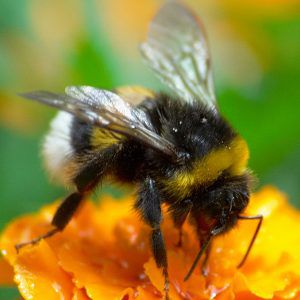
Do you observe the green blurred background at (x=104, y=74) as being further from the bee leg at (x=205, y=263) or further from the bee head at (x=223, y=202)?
the bee head at (x=223, y=202)

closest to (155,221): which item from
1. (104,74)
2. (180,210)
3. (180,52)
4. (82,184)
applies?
Result: (180,210)

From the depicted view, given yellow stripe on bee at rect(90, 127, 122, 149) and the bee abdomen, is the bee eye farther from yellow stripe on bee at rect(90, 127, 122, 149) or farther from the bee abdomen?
the bee abdomen

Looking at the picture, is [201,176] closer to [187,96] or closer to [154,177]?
[154,177]

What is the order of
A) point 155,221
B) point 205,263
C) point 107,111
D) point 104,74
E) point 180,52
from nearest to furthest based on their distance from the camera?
point 107,111 → point 155,221 → point 205,263 → point 180,52 → point 104,74

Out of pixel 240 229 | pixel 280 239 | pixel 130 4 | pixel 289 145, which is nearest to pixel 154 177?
pixel 240 229

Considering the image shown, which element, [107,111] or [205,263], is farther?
[205,263]

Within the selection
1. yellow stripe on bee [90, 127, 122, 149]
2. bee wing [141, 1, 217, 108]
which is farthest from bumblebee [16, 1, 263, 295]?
bee wing [141, 1, 217, 108]

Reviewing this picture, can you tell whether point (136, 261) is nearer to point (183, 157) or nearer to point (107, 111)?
point (183, 157)
